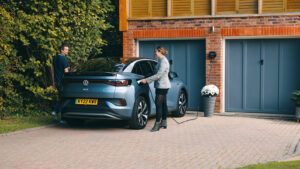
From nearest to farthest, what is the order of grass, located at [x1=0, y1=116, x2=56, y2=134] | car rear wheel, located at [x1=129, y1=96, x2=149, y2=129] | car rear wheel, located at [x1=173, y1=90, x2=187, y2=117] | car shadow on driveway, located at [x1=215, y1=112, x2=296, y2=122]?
1. car rear wheel, located at [x1=129, y1=96, x2=149, y2=129]
2. grass, located at [x1=0, y1=116, x2=56, y2=134]
3. car rear wheel, located at [x1=173, y1=90, x2=187, y2=117]
4. car shadow on driveway, located at [x1=215, y1=112, x2=296, y2=122]

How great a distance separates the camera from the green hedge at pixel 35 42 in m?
12.3

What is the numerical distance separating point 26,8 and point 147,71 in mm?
4445

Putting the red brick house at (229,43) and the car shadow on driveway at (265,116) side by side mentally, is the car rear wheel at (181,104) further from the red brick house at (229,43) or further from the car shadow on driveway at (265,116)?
the red brick house at (229,43)

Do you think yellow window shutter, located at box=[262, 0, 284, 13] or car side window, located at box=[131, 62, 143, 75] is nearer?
car side window, located at box=[131, 62, 143, 75]

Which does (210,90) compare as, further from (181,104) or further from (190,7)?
(190,7)

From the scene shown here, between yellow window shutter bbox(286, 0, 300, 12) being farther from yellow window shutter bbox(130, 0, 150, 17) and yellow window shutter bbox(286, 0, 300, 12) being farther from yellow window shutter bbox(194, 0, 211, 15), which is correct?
yellow window shutter bbox(130, 0, 150, 17)

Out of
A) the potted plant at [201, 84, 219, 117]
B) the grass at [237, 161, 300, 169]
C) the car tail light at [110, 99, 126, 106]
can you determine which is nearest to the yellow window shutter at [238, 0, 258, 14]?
the potted plant at [201, 84, 219, 117]

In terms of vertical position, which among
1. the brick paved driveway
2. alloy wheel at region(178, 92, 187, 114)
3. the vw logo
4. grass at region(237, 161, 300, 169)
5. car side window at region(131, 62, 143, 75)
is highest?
car side window at region(131, 62, 143, 75)

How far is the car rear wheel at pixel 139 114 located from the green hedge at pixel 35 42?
146 inches

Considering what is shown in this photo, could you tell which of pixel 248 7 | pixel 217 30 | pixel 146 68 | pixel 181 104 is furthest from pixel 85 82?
pixel 248 7

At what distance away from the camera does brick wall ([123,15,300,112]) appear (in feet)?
43.5

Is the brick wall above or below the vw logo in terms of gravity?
above

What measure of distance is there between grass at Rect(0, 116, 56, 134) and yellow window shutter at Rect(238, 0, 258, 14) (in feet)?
21.4

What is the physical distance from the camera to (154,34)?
14711 millimetres
